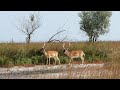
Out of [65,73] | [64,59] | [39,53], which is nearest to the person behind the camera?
[65,73]

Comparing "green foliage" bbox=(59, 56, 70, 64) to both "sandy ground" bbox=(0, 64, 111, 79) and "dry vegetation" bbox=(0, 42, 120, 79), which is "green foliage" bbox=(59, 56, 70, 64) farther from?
"sandy ground" bbox=(0, 64, 111, 79)

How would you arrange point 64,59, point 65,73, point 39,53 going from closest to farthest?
point 65,73 → point 64,59 → point 39,53

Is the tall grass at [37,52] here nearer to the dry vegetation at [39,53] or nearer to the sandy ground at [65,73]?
the dry vegetation at [39,53]

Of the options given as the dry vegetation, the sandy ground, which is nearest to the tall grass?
the dry vegetation

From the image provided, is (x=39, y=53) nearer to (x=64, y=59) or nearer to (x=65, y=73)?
(x=64, y=59)

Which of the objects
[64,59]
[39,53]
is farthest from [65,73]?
[39,53]

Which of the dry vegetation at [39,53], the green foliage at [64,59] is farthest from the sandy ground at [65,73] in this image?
the green foliage at [64,59]

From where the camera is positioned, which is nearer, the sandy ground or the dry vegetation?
the sandy ground

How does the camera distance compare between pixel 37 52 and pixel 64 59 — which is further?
pixel 37 52
